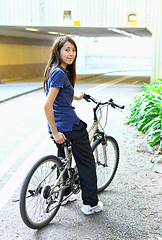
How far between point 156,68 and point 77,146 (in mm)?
14170

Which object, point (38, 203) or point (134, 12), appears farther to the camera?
point (134, 12)

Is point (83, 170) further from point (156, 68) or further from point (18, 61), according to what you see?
point (18, 61)

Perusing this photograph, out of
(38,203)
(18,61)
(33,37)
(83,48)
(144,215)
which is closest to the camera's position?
(38,203)

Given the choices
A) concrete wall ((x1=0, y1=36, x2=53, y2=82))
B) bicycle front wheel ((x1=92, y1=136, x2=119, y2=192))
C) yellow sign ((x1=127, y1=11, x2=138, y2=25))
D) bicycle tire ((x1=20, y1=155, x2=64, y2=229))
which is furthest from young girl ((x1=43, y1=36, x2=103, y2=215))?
concrete wall ((x1=0, y1=36, x2=53, y2=82))

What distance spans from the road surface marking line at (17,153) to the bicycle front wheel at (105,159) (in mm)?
1551

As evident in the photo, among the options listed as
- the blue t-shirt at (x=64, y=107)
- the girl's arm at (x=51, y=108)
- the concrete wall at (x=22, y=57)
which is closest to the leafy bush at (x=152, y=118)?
the blue t-shirt at (x=64, y=107)

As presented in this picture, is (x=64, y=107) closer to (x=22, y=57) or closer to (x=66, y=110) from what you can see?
(x=66, y=110)

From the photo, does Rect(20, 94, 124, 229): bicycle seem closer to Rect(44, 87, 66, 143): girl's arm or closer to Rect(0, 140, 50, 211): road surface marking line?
Rect(44, 87, 66, 143): girl's arm

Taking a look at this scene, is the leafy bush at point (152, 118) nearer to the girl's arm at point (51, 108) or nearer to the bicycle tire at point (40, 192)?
the bicycle tire at point (40, 192)

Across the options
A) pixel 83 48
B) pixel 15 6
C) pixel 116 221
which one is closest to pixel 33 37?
pixel 15 6

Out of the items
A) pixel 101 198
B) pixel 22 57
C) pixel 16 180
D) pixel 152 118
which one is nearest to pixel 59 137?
pixel 101 198

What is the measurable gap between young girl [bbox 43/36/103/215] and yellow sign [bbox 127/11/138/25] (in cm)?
1361

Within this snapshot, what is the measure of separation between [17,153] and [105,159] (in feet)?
7.70

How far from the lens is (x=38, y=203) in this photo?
364 centimetres
